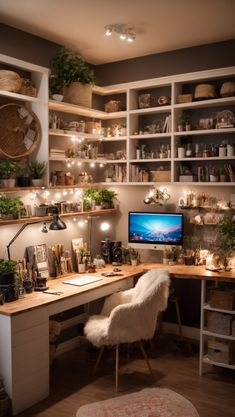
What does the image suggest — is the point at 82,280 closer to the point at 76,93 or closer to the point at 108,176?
the point at 108,176

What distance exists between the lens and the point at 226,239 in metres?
3.98

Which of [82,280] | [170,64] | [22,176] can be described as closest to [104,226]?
[82,280]

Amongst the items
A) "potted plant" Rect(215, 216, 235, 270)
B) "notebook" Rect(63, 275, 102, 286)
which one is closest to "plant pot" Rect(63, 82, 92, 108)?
"notebook" Rect(63, 275, 102, 286)

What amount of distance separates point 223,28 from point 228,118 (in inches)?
32.1

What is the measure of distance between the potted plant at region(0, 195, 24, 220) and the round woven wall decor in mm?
381

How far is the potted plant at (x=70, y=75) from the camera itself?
13.8 feet

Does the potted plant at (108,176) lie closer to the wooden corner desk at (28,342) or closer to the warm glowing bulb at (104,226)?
the warm glowing bulb at (104,226)

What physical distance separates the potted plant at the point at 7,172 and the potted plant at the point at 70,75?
3.34 ft

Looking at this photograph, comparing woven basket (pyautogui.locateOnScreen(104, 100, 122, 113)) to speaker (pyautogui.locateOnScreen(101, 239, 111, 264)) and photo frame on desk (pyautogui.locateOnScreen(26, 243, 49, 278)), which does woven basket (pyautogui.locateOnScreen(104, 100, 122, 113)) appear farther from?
photo frame on desk (pyautogui.locateOnScreen(26, 243, 49, 278))

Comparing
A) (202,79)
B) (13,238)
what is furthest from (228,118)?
(13,238)

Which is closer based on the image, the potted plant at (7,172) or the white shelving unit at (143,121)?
the potted plant at (7,172)

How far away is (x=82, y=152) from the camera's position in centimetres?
461

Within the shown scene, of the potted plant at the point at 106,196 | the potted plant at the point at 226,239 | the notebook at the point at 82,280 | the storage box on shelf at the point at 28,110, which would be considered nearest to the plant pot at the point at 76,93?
the storage box on shelf at the point at 28,110

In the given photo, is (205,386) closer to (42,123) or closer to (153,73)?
(42,123)
